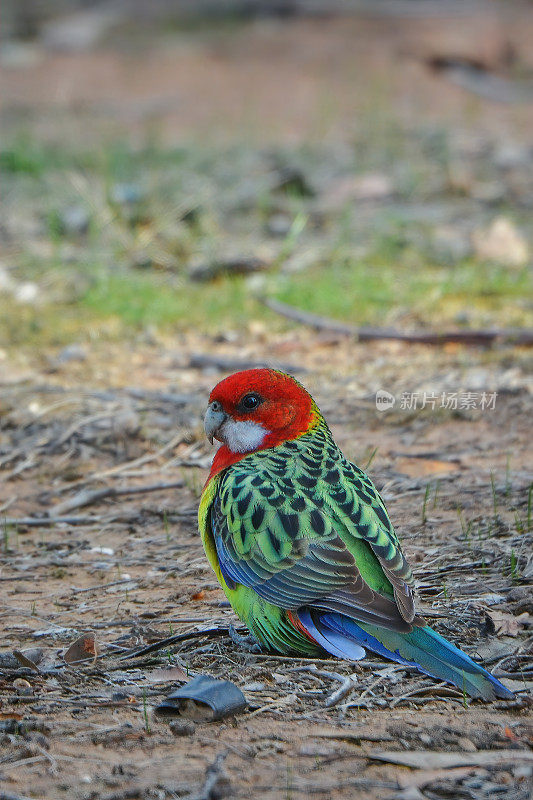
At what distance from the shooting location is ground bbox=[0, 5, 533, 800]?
8.60 feet

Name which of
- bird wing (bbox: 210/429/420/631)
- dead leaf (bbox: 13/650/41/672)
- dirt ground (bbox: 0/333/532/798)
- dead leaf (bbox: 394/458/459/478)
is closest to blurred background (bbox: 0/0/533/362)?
dirt ground (bbox: 0/333/532/798)

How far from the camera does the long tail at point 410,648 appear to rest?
9.27 ft

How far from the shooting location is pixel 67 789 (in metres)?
2.38

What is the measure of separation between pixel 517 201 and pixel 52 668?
7.97 m

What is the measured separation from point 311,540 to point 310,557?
6 centimetres

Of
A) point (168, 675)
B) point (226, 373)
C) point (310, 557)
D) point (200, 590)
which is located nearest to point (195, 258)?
point (226, 373)

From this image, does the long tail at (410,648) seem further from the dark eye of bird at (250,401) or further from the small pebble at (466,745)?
the dark eye of bird at (250,401)

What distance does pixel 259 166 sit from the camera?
36.0 feet

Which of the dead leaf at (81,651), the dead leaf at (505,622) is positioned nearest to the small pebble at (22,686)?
the dead leaf at (81,651)

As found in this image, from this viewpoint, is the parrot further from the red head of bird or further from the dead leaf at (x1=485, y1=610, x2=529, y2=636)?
the dead leaf at (x1=485, y1=610, x2=529, y2=636)

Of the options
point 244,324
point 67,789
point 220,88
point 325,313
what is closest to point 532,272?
point 325,313

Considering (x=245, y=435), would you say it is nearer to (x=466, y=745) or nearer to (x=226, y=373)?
(x=466, y=745)

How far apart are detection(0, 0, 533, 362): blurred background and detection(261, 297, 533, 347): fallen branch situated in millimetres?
276

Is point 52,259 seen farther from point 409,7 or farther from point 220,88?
point 409,7
